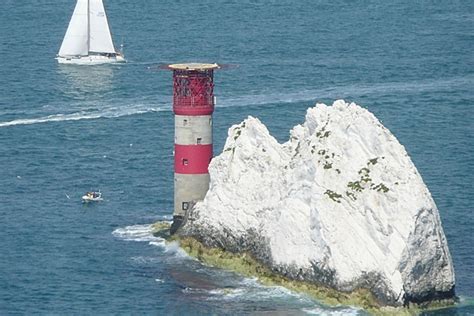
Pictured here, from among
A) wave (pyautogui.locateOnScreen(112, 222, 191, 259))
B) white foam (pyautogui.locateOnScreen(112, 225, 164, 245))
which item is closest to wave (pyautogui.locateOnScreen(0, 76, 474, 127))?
white foam (pyautogui.locateOnScreen(112, 225, 164, 245))

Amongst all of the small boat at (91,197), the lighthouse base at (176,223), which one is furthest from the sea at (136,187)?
the lighthouse base at (176,223)

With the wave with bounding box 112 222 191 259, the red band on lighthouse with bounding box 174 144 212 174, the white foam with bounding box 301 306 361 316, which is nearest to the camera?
the white foam with bounding box 301 306 361 316

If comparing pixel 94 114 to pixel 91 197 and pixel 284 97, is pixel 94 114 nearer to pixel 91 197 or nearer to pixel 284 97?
pixel 284 97

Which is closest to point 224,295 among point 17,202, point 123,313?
point 123,313

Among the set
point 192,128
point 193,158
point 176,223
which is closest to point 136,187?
point 176,223

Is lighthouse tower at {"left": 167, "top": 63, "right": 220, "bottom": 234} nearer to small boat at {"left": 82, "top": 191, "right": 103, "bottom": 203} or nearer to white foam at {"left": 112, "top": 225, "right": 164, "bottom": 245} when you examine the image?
white foam at {"left": 112, "top": 225, "right": 164, "bottom": 245}
